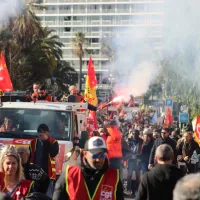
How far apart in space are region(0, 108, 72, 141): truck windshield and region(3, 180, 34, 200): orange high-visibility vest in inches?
Result: 249

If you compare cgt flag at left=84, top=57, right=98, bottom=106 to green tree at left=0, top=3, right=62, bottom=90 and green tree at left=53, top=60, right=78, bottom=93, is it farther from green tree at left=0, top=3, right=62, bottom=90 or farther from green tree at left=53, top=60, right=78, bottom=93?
green tree at left=53, top=60, right=78, bottom=93

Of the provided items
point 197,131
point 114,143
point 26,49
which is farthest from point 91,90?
point 26,49

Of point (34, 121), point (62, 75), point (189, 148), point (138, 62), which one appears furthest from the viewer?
point (62, 75)

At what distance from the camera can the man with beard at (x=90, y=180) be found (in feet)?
18.0

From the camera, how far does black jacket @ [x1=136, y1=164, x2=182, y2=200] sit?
21.1 feet

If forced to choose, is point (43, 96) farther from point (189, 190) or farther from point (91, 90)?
point (189, 190)

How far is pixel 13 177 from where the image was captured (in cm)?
577

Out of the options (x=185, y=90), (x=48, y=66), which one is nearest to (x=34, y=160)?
(x=185, y=90)

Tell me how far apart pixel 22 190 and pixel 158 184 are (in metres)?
1.47

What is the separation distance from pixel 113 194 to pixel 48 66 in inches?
1648

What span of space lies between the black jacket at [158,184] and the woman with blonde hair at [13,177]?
1.22m

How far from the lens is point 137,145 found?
1600cm

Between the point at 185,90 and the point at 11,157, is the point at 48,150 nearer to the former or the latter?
the point at 11,157

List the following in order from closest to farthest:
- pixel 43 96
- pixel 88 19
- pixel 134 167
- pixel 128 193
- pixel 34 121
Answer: pixel 34 121 < pixel 43 96 < pixel 128 193 < pixel 134 167 < pixel 88 19
